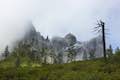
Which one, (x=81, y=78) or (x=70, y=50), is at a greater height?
(x=70, y=50)

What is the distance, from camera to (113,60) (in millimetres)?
68312

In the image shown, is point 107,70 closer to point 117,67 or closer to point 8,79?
point 117,67

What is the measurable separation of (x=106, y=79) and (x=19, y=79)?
14.5 metres

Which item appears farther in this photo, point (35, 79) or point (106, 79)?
point (35, 79)

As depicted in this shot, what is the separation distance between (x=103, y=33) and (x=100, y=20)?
3445 millimetres

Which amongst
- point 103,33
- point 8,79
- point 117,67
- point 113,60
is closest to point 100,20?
point 103,33

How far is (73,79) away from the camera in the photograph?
141 feet

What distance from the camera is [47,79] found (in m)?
43.7

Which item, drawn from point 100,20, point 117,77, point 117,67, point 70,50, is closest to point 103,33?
point 100,20

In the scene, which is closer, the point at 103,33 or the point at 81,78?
the point at 81,78

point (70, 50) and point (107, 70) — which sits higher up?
point (70, 50)

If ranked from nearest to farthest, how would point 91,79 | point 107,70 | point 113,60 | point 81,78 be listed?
point 91,79 < point 81,78 < point 107,70 < point 113,60

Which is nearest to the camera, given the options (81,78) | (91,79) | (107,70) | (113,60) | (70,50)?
(91,79)

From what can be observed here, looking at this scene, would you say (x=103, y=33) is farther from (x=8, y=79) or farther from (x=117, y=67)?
(x=8, y=79)
